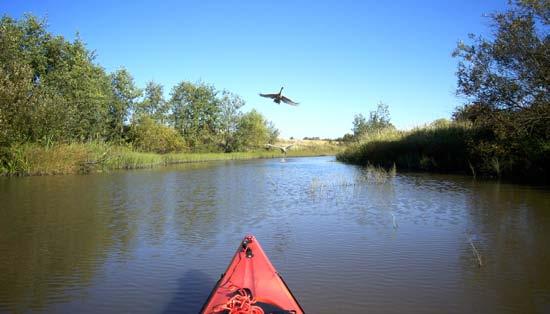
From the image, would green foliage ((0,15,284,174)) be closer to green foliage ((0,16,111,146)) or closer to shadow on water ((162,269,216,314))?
green foliage ((0,16,111,146))

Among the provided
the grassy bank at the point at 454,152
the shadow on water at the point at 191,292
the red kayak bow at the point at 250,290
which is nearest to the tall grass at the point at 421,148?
the grassy bank at the point at 454,152

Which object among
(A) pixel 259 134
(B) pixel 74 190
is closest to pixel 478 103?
(B) pixel 74 190

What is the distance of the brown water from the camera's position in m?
5.73

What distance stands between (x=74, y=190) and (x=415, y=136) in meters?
21.7

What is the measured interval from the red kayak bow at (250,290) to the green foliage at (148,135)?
135ft

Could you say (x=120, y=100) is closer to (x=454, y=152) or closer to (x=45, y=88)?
(x=45, y=88)

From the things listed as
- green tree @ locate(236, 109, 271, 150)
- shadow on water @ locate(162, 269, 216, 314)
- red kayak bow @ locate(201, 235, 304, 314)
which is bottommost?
shadow on water @ locate(162, 269, 216, 314)

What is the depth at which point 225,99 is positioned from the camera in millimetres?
61250

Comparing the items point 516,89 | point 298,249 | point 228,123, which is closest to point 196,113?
point 228,123

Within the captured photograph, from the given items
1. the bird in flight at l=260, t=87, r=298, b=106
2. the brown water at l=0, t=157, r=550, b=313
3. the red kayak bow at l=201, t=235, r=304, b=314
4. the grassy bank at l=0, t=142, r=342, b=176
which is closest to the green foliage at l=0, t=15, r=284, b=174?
the grassy bank at l=0, t=142, r=342, b=176

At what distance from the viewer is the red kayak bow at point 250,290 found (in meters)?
4.38

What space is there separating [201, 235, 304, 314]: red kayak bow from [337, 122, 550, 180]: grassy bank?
15.8 m

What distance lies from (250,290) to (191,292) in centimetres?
154

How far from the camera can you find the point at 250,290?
470 centimetres
